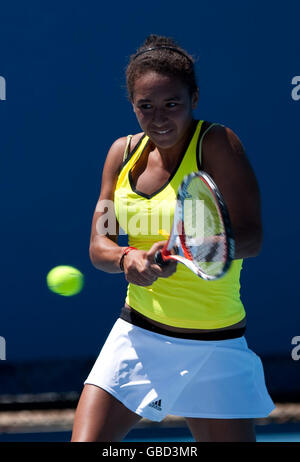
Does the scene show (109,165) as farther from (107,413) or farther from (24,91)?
(24,91)

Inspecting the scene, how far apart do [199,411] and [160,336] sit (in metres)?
0.25

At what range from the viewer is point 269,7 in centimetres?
452

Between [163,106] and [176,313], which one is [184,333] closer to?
[176,313]

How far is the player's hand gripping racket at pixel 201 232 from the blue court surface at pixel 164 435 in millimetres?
2226

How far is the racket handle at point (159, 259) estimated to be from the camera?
82.0 inches

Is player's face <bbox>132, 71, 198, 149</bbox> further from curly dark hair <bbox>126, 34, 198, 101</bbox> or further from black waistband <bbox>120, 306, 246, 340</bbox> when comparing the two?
black waistband <bbox>120, 306, 246, 340</bbox>

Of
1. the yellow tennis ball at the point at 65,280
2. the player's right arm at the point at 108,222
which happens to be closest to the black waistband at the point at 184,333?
the player's right arm at the point at 108,222

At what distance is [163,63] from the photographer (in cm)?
230

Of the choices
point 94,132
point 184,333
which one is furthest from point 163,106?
point 94,132

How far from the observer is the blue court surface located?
417 centimetres

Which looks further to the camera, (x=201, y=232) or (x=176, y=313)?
(x=176, y=313)

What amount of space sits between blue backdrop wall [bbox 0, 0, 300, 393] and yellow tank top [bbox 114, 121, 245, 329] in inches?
88.7

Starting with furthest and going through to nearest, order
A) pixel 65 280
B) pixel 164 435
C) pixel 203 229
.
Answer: pixel 164 435
pixel 65 280
pixel 203 229

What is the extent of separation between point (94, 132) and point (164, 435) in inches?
69.7
